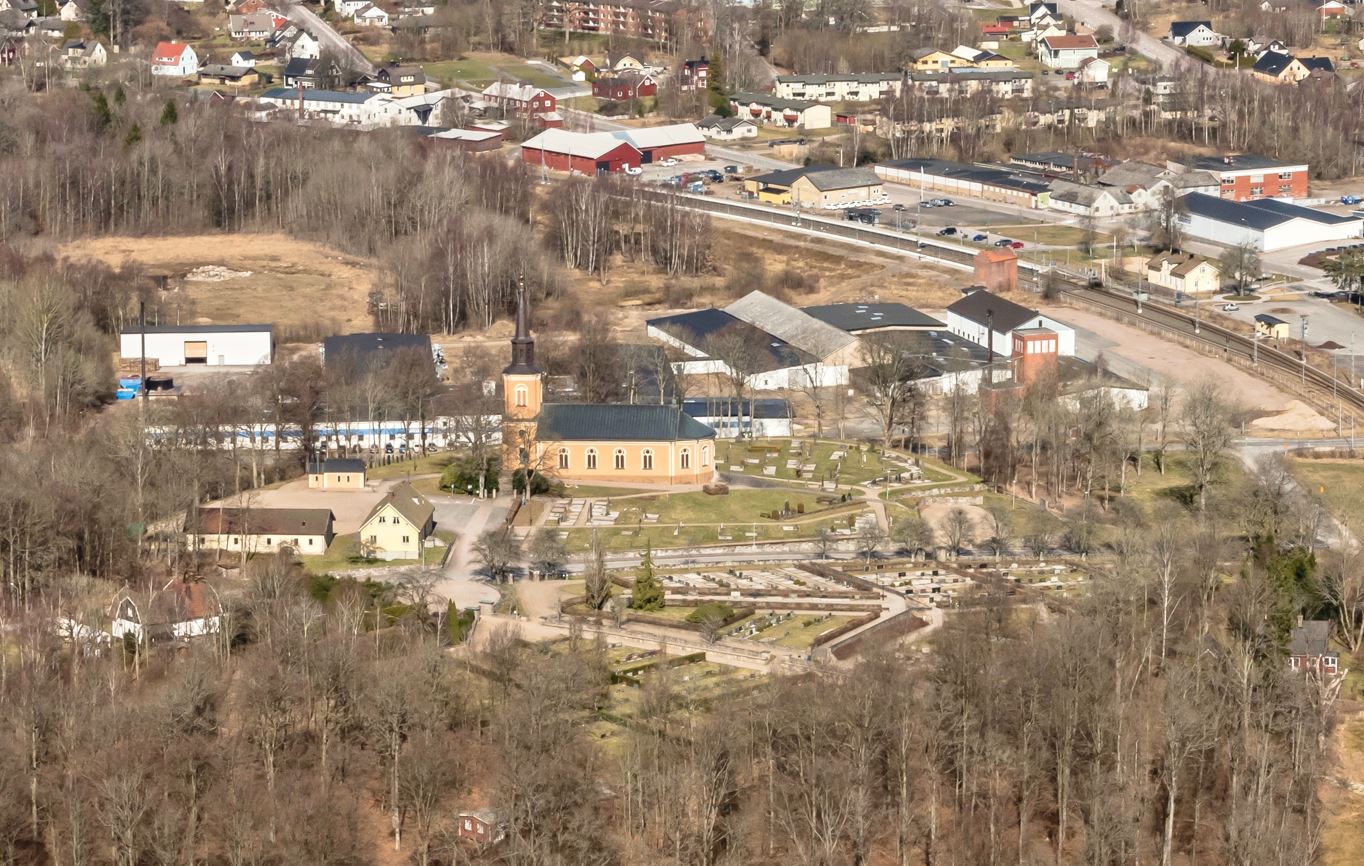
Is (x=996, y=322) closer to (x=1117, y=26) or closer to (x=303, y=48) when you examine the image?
(x=303, y=48)

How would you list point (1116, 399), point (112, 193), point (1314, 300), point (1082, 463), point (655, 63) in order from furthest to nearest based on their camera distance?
point (655, 63)
point (112, 193)
point (1314, 300)
point (1116, 399)
point (1082, 463)

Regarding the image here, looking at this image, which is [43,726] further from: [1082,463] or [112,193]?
[112,193]

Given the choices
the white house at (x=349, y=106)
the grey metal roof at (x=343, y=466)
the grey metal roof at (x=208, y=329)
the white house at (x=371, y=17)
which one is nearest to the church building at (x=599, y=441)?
the grey metal roof at (x=343, y=466)

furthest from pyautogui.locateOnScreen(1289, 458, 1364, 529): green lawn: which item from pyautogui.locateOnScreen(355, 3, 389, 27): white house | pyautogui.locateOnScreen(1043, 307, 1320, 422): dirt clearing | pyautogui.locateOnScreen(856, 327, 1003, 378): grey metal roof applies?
pyautogui.locateOnScreen(355, 3, 389, 27): white house

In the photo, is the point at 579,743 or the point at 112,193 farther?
the point at 112,193

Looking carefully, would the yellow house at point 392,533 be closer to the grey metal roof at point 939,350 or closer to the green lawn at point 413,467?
the green lawn at point 413,467

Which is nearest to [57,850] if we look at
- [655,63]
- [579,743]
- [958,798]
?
[579,743]

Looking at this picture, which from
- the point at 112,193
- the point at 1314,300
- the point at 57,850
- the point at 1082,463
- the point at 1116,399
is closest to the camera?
the point at 57,850

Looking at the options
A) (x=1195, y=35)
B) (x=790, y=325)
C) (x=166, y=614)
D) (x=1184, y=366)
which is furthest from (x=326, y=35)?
(x=166, y=614)
